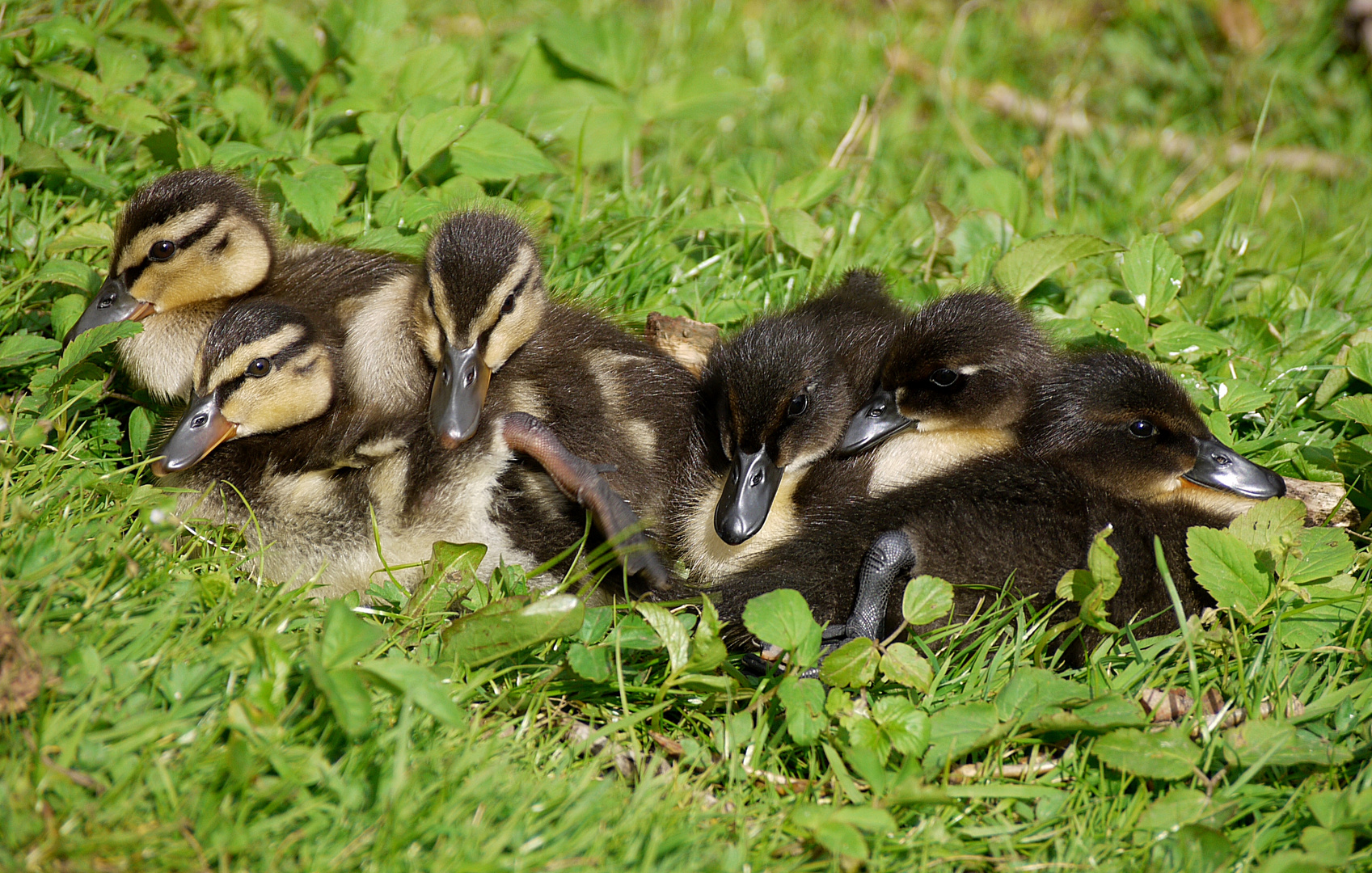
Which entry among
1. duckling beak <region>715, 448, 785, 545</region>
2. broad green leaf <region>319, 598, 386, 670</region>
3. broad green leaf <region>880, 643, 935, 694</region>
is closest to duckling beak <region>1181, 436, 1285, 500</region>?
broad green leaf <region>880, 643, 935, 694</region>

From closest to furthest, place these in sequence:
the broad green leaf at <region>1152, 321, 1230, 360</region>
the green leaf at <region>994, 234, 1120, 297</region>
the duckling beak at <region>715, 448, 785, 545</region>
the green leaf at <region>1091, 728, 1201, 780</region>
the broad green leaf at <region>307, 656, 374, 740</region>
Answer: the broad green leaf at <region>307, 656, 374, 740</region> < the green leaf at <region>1091, 728, 1201, 780</region> < the duckling beak at <region>715, 448, 785, 545</region> < the broad green leaf at <region>1152, 321, 1230, 360</region> < the green leaf at <region>994, 234, 1120, 297</region>

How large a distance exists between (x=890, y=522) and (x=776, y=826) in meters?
0.80

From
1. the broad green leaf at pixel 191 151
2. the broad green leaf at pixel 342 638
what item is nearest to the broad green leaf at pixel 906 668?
the broad green leaf at pixel 342 638

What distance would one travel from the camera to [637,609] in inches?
95.3

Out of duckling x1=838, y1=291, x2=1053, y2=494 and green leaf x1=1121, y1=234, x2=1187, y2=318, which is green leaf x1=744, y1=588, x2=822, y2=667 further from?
green leaf x1=1121, y1=234, x2=1187, y2=318

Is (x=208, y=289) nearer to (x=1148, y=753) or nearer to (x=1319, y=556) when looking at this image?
(x=1148, y=753)

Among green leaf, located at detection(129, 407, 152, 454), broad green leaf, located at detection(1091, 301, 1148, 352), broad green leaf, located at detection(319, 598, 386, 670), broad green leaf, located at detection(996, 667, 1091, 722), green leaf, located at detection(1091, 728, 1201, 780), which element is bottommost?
green leaf, located at detection(129, 407, 152, 454)

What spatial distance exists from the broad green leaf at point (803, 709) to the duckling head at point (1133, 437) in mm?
891

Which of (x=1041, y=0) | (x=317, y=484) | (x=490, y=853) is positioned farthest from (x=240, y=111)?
(x=1041, y=0)

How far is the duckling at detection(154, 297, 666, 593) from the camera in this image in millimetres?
2701

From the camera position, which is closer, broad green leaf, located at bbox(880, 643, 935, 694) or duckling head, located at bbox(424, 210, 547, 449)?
broad green leaf, located at bbox(880, 643, 935, 694)

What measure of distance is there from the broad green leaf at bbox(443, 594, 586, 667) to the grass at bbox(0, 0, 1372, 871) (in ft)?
0.12

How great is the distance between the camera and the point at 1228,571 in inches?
100

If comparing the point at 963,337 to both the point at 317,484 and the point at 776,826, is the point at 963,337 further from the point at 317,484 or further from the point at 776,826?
the point at 317,484
